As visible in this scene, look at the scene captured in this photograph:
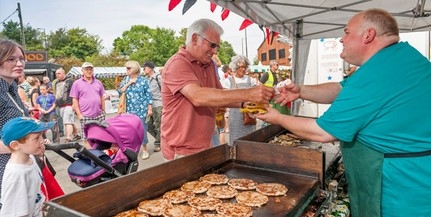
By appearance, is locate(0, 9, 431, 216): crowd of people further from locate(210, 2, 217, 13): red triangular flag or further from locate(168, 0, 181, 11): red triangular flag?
locate(210, 2, 217, 13): red triangular flag

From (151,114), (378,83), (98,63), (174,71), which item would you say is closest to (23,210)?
(174,71)

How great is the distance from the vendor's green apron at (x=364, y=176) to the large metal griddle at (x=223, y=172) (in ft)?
0.70

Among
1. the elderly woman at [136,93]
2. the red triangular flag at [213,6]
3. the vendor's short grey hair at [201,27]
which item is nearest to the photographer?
the vendor's short grey hair at [201,27]

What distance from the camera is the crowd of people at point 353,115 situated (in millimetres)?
1844

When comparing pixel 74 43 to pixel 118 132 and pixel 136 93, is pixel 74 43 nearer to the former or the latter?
pixel 136 93

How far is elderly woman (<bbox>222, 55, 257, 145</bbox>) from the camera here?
570cm

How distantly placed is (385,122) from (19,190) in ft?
8.42

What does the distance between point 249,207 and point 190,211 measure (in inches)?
15.1

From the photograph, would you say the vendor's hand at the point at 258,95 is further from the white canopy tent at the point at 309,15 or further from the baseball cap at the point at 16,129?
the baseball cap at the point at 16,129

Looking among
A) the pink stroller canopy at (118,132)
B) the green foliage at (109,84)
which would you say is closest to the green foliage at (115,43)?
the green foliage at (109,84)

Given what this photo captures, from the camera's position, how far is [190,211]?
1.94 m

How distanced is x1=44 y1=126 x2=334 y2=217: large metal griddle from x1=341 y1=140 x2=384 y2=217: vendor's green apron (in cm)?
21

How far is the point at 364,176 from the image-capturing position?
2.02 m

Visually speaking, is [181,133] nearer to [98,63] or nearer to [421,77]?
[421,77]
